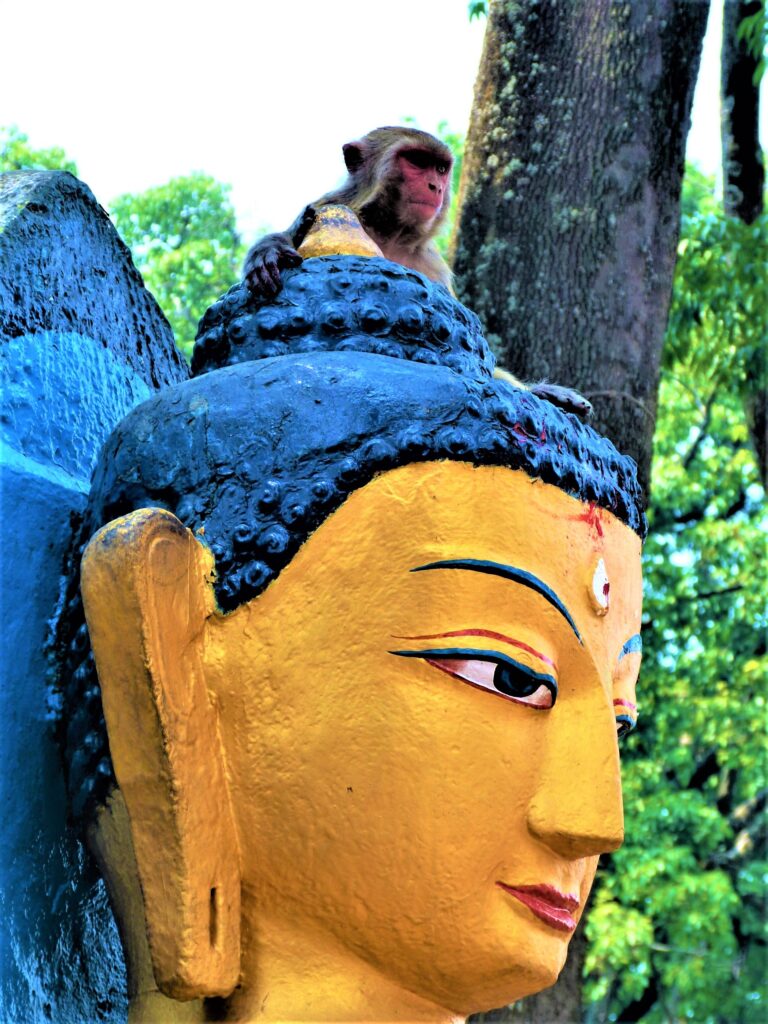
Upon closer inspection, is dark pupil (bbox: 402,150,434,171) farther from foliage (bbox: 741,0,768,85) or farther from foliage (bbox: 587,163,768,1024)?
foliage (bbox: 587,163,768,1024)

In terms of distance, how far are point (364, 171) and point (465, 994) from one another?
303 centimetres

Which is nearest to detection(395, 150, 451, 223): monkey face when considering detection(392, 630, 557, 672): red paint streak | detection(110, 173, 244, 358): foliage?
detection(392, 630, 557, 672): red paint streak

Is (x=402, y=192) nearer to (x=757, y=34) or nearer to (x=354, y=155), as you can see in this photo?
(x=354, y=155)

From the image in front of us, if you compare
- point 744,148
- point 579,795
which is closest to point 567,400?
point 579,795

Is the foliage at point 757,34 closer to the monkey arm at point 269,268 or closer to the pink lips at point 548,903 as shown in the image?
the monkey arm at point 269,268

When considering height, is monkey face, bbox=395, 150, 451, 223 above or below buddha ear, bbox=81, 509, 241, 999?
above

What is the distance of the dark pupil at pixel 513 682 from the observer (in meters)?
2.08

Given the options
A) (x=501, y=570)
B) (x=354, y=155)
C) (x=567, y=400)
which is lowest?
(x=501, y=570)

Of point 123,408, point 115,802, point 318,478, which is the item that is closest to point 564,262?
point 123,408

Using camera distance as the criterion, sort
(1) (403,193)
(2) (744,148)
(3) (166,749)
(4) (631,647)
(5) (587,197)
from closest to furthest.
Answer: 1. (3) (166,749)
2. (4) (631,647)
3. (1) (403,193)
4. (5) (587,197)
5. (2) (744,148)

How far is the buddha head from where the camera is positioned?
2.01 meters

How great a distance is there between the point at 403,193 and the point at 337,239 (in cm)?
165

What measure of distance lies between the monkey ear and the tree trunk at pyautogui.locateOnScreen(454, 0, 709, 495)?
44 centimetres

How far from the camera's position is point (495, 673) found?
208 centimetres
